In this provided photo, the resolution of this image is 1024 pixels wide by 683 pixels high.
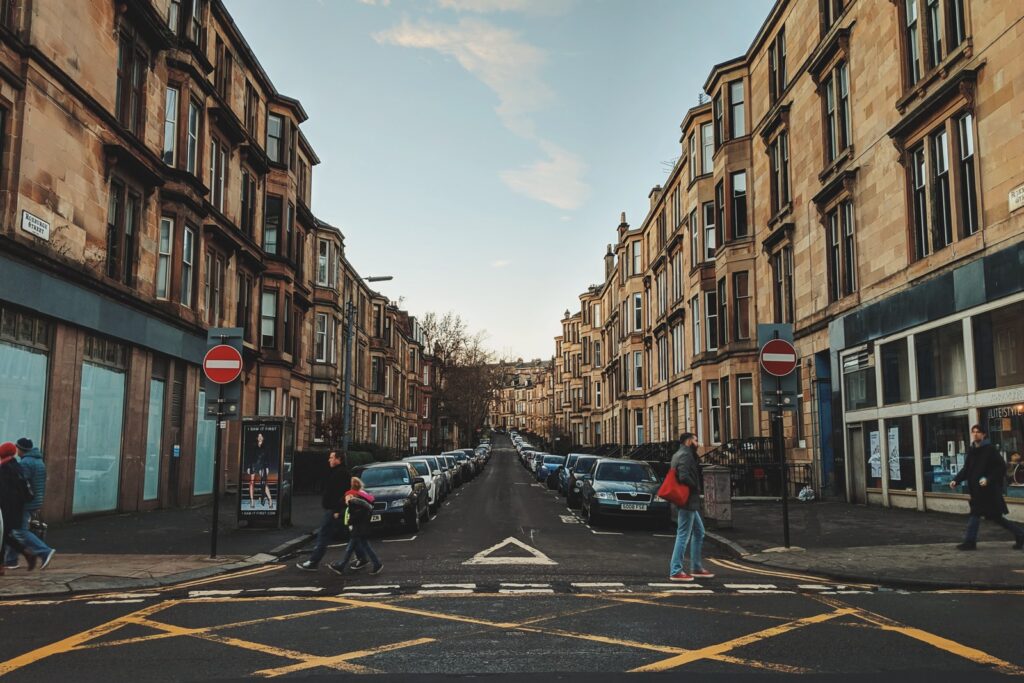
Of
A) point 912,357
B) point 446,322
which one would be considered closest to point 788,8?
point 912,357

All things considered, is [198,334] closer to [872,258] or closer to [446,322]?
[872,258]

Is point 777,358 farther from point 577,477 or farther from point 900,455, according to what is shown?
point 577,477

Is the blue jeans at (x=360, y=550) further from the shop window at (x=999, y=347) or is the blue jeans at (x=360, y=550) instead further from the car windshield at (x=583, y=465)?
the car windshield at (x=583, y=465)

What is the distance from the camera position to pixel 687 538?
36.3 ft

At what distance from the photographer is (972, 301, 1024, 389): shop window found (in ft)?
49.3

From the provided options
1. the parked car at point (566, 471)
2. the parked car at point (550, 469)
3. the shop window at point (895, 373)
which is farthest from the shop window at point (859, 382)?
the parked car at point (550, 469)

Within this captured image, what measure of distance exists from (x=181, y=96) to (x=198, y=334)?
6912 millimetres

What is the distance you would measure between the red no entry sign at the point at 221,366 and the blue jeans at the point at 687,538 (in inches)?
281

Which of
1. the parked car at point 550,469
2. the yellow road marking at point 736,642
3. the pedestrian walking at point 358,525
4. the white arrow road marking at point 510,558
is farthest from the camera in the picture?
the parked car at point 550,469

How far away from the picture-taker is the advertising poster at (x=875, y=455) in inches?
812

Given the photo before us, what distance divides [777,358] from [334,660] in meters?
9.36

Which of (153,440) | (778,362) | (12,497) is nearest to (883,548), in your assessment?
(778,362)

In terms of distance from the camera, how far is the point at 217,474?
41.0 feet

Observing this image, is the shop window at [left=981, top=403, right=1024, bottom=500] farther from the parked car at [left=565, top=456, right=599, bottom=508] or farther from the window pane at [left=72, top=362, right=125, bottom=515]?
the window pane at [left=72, top=362, right=125, bottom=515]
